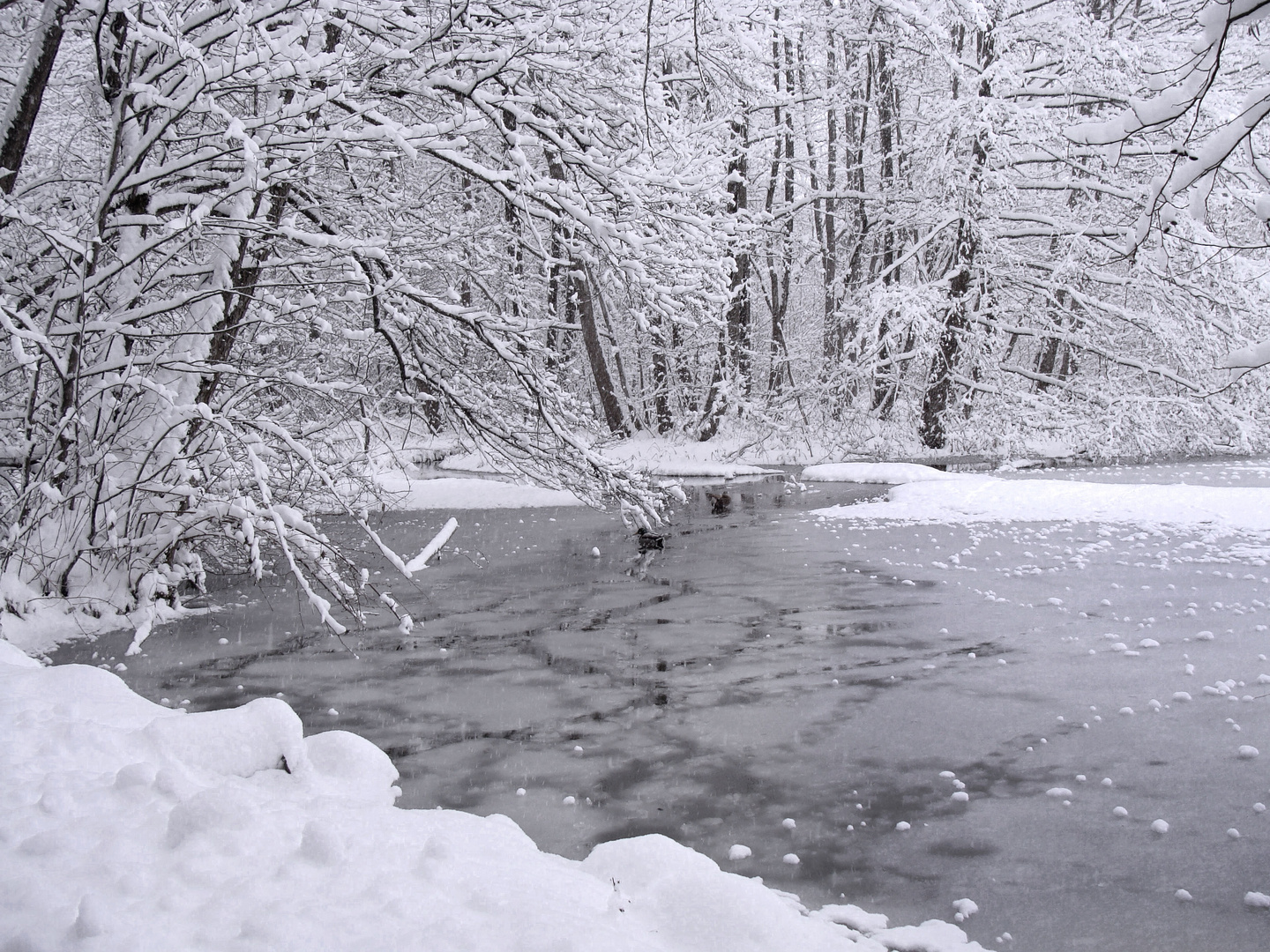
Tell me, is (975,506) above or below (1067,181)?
below

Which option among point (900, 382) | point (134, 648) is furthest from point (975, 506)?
point (134, 648)

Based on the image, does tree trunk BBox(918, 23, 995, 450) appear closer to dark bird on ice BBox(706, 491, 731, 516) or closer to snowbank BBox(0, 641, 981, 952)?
dark bird on ice BBox(706, 491, 731, 516)

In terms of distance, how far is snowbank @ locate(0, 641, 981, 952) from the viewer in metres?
2.45

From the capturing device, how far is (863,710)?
5.17m

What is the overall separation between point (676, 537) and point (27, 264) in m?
6.92

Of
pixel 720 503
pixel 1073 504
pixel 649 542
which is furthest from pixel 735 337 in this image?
pixel 649 542

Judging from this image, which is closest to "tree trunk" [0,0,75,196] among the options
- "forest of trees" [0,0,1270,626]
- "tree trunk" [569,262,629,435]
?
"forest of trees" [0,0,1270,626]

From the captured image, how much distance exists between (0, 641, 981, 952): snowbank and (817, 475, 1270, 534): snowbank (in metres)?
9.00

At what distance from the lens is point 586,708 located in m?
5.33

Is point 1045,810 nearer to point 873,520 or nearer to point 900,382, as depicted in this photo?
point 873,520

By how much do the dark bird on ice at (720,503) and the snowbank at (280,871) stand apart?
1028 centimetres

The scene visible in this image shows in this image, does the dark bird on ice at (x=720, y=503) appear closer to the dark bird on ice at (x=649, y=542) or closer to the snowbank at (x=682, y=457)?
the snowbank at (x=682, y=457)

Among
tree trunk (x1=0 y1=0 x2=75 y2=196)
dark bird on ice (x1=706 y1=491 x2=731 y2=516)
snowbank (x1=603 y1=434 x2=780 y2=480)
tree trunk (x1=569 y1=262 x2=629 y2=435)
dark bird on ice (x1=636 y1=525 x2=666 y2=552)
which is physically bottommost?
dark bird on ice (x1=706 y1=491 x2=731 y2=516)

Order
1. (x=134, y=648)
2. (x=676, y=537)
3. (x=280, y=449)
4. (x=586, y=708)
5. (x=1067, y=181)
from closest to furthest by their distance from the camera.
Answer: (x=586, y=708)
(x=134, y=648)
(x=280, y=449)
(x=676, y=537)
(x=1067, y=181)
